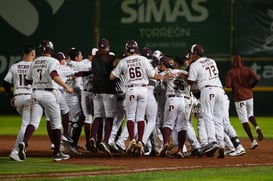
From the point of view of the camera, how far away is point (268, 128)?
2317cm

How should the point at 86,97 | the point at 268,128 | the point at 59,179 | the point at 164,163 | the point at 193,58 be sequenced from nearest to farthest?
the point at 59,179, the point at 164,163, the point at 193,58, the point at 86,97, the point at 268,128

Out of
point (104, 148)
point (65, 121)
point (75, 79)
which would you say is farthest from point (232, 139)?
point (75, 79)

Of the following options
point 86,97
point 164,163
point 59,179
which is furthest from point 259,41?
point 59,179

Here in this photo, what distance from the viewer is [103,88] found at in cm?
1529

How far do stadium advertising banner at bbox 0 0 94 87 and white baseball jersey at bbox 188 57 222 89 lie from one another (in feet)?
42.0

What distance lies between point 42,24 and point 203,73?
1356 cm

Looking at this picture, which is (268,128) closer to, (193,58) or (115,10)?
(115,10)

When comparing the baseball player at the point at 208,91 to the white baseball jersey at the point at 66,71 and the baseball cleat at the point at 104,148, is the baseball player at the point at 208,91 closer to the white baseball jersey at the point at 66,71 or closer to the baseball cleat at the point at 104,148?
the baseball cleat at the point at 104,148

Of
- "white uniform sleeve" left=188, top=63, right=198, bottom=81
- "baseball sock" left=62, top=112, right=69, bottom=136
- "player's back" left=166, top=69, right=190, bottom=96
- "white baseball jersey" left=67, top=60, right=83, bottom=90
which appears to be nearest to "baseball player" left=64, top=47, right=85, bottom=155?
"white baseball jersey" left=67, top=60, right=83, bottom=90

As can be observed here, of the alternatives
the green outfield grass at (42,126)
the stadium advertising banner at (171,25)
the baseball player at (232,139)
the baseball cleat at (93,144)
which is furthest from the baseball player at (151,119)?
the stadium advertising banner at (171,25)

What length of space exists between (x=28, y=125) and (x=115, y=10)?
44.3 feet

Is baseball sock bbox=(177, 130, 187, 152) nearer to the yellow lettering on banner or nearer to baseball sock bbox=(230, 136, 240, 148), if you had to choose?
baseball sock bbox=(230, 136, 240, 148)

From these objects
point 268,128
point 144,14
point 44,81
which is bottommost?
point 268,128

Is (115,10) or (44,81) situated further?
(115,10)
